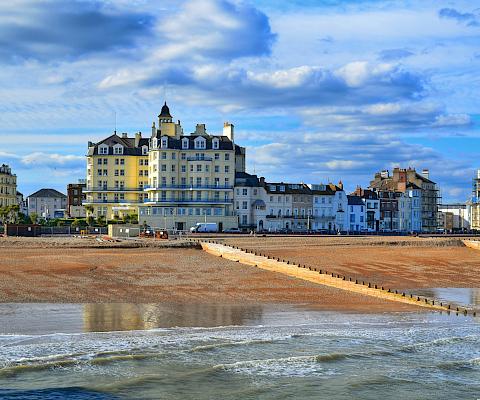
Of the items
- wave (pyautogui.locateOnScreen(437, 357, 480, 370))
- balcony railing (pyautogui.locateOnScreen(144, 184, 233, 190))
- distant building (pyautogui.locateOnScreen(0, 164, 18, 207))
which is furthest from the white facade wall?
wave (pyautogui.locateOnScreen(437, 357, 480, 370))

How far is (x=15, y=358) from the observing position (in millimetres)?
17000

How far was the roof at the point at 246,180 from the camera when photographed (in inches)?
3858

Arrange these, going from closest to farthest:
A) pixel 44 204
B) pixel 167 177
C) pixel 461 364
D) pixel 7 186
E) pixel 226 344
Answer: pixel 461 364 < pixel 226 344 < pixel 167 177 < pixel 7 186 < pixel 44 204

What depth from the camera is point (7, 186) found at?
122m

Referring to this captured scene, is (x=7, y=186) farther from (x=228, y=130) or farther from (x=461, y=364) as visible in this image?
(x=461, y=364)

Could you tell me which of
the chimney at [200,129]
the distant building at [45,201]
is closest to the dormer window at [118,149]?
the chimney at [200,129]

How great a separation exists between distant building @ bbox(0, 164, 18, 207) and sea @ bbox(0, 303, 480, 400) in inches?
3966

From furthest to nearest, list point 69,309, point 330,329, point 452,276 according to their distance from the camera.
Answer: point 452,276, point 69,309, point 330,329

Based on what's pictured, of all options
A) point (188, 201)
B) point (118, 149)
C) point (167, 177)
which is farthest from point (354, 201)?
point (118, 149)

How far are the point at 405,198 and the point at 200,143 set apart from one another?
4199 centimetres

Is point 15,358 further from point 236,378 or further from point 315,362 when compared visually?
point 315,362

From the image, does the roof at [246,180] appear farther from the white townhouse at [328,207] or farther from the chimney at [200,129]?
the white townhouse at [328,207]

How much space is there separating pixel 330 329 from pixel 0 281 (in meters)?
15.2

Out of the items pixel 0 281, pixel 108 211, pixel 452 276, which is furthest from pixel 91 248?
pixel 108 211
